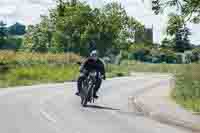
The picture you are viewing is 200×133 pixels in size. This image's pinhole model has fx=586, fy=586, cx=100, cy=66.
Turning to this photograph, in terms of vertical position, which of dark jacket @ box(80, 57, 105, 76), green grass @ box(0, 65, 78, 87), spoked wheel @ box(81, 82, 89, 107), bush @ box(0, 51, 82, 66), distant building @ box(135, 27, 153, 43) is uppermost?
distant building @ box(135, 27, 153, 43)

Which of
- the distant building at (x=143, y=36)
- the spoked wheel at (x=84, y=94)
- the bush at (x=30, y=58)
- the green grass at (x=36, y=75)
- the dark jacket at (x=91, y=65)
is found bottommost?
the green grass at (x=36, y=75)

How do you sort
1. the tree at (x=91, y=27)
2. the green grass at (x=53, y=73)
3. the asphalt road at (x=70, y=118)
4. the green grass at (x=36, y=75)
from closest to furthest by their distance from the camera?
the asphalt road at (x=70, y=118), the green grass at (x=53, y=73), the green grass at (x=36, y=75), the tree at (x=91, y=27)

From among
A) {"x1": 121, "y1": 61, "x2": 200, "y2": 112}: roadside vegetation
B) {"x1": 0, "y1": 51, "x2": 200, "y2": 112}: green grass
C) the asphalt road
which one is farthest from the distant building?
the asphalt road

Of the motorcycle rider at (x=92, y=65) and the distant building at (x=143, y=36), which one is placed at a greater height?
the distant building at (x=143, y=36)

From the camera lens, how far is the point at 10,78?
4097 centimetres

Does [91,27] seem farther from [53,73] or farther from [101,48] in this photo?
[53,73]

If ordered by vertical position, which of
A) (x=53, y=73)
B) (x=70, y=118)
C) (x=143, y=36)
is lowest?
(x=53, y=73)

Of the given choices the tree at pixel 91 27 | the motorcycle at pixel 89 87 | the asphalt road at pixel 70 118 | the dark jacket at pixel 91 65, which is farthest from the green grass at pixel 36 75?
the tree at pixel 91 27

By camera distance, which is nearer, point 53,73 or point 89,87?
point 89,87

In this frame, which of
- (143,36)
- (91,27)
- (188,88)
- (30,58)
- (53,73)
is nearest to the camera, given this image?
(188,88)

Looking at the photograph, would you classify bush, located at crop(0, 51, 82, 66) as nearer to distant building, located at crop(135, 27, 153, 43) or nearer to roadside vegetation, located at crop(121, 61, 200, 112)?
roadside vegetation, located at crop(121, 61, 200, 112)

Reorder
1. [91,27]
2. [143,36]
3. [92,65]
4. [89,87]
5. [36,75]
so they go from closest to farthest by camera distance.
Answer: [89,87] → [92,65] → [36,75] → [91,27] → [143,36]

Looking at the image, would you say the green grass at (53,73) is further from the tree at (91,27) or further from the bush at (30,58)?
the tree at (91,27)

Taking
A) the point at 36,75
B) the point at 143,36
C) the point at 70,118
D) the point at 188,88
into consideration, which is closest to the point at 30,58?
the point at 36,75
